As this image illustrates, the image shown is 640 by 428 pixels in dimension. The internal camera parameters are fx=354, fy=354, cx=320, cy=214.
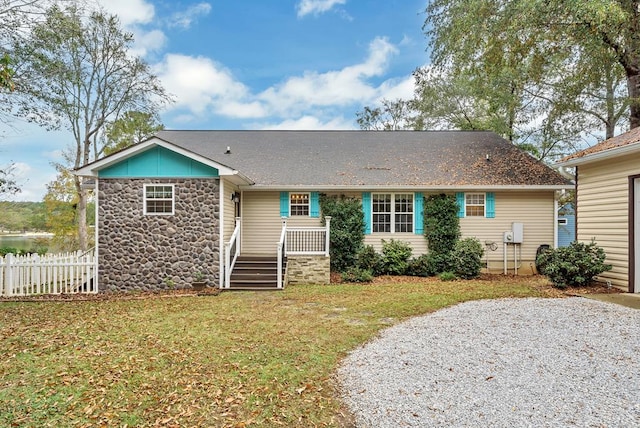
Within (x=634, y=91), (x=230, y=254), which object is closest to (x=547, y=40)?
(x=634, y=91)

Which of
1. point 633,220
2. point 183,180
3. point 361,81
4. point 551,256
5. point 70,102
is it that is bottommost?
point 551,256

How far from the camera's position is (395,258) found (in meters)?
12.0

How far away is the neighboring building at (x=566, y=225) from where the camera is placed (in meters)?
17.2

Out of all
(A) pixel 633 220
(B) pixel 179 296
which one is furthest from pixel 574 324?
(B) pixel 179 296

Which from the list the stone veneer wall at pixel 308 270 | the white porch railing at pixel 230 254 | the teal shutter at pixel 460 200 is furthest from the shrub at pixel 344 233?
the teal shutter at pixel 460 200

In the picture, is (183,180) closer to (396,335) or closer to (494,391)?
(396,335)

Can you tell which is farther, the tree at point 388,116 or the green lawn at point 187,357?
the tree at point 388,116

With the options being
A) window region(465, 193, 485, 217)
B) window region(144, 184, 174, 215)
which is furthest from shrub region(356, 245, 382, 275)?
window region(144, 184, 174, 215)

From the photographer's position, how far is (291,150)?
14812 mm

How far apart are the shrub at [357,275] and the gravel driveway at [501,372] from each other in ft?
16.0

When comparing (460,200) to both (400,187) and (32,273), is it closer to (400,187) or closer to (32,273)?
(400,187)

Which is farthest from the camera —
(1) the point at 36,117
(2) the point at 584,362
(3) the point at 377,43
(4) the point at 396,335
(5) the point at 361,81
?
(5) the point at 361,81

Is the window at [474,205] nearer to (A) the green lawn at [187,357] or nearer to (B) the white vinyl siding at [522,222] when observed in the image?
(B) the white vinyl siding at [522,222]

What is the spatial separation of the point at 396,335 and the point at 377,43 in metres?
17.0
